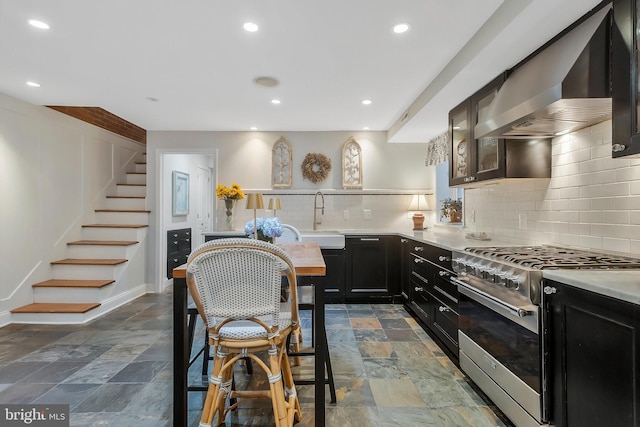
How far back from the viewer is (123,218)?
4.59 metres

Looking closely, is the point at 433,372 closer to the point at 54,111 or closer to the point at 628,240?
the point at 628,240

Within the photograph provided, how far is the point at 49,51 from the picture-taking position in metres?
2.35

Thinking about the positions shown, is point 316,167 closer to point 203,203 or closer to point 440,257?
point 440,257

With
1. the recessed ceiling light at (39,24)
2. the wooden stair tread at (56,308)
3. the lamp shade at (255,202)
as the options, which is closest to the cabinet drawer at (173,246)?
the wooden stair tread at (56,308)

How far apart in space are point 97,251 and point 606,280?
488 centimetres

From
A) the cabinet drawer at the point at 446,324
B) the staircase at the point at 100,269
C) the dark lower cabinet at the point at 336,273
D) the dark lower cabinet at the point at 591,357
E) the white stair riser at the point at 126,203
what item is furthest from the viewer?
the white stair riser at the point at 126,203

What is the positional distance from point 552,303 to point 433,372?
1.16 meters

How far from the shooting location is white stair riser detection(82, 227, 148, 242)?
4262 mm

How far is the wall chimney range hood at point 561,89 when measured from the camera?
1.55m

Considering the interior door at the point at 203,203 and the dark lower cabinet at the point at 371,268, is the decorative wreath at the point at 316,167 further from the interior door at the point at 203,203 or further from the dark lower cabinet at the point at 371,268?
the interior door at the point at 203,203

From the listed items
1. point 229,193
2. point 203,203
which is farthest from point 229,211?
point 203,203

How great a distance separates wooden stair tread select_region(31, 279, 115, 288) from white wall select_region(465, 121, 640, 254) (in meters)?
4.33

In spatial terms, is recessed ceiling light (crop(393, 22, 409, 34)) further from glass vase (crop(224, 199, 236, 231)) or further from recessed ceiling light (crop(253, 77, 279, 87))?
glass vase (crop(224, 199, 236, 231))

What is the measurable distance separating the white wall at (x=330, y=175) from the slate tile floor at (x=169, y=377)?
67.5 inches
